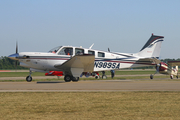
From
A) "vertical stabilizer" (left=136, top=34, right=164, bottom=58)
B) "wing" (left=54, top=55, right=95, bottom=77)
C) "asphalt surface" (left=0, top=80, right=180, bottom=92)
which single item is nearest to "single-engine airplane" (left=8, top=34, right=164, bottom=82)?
"wing" (left=54, top=55, right=95, bottom=77)

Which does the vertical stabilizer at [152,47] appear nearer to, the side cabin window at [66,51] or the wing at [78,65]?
the wing at [78,65]

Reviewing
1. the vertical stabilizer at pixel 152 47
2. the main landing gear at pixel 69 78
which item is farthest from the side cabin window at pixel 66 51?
the vertical stabilizer at pixel 152 47

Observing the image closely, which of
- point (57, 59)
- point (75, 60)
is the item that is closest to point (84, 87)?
point (75, 60)

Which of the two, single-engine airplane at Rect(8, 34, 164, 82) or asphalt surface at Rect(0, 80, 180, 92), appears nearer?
asphalt surface at Rect(0, 80, 180, 92)

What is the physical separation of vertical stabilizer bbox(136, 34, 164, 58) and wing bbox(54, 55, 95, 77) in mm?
7074

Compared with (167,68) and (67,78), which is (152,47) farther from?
(167,68)

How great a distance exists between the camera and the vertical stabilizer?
86.7 ft

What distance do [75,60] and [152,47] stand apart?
10053 millimetres

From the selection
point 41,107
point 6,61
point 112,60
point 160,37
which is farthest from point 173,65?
point 6,61

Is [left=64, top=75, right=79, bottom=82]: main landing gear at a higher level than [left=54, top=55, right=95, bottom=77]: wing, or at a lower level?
lower

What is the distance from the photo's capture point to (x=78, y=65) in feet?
70.4

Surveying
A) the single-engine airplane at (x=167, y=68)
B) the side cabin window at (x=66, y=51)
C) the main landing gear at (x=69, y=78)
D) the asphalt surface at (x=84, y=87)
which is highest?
the side cabin window at (x=66, y=51)

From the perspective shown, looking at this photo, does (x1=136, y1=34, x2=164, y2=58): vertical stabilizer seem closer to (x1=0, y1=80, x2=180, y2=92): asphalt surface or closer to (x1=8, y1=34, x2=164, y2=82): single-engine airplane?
(x1=8, y1=34, x2=164, y2=82): single-engine airplane

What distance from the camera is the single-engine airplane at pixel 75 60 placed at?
840 inches
